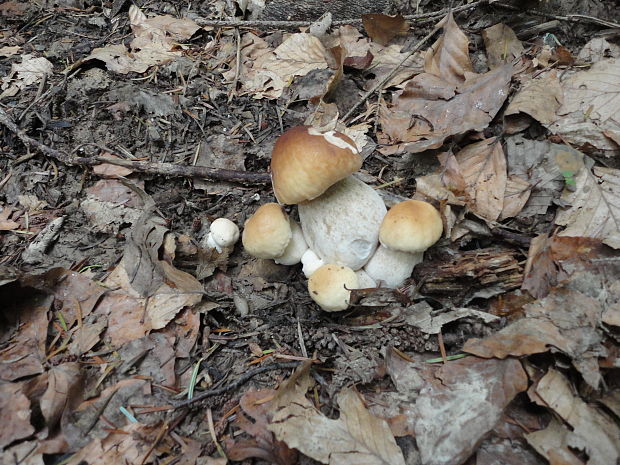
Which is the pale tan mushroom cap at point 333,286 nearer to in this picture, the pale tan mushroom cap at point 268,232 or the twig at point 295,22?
the pale tan mushroom cap at point 268,232

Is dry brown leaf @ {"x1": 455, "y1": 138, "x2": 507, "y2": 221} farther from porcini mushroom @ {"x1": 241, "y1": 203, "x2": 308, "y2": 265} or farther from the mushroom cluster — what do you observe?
porcini mushroom @ {"x1": 241, "y1": 203, "x2": 308, "y2": 265}

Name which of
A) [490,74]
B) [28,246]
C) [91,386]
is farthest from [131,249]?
[490,74]

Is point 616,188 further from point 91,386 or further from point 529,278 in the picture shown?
point 91,386

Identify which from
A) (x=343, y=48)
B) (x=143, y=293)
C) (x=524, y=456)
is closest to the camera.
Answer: (x=524, y=456)

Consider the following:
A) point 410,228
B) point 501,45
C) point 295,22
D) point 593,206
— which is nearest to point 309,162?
point 410,228

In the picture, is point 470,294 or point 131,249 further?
point 131,249

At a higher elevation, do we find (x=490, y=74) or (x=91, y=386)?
(x=490, y=74)

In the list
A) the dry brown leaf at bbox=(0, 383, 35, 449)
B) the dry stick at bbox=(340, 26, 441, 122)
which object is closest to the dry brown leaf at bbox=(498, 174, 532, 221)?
the dry stick at bbox=(340, 26, 441, 122)

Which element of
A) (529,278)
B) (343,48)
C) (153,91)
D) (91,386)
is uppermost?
(343,48)
